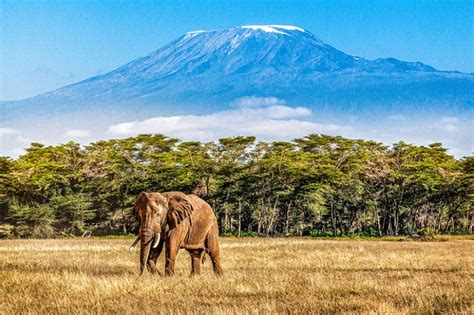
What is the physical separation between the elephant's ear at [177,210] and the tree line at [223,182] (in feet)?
140

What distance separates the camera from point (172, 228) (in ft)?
50.9

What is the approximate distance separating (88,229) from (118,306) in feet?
176

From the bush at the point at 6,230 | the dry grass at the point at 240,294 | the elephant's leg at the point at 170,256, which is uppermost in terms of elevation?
the elephant's leg at the point at 170,256

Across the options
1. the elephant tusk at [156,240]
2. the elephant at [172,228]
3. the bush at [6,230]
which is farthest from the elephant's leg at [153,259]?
the bush at [6,230]

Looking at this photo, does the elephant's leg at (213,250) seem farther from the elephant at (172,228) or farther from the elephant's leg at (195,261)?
the elephant's leg at (195,261)

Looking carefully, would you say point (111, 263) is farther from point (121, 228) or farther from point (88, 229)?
point (121, 228)

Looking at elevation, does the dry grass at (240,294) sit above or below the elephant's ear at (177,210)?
below

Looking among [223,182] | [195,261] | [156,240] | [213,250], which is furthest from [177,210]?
[223,182]

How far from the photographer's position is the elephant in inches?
593

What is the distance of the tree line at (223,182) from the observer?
62.5 metres

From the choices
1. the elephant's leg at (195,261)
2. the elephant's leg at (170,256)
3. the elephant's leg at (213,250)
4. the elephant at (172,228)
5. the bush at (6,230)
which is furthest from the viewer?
the bush at (6,230)

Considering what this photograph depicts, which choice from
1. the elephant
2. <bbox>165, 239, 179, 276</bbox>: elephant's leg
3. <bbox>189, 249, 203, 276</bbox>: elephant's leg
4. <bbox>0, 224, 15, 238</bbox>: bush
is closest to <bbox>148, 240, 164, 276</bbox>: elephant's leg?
the elephant

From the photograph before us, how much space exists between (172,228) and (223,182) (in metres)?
48.7

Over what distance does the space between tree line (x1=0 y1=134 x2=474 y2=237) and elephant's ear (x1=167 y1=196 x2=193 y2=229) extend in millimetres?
42732
